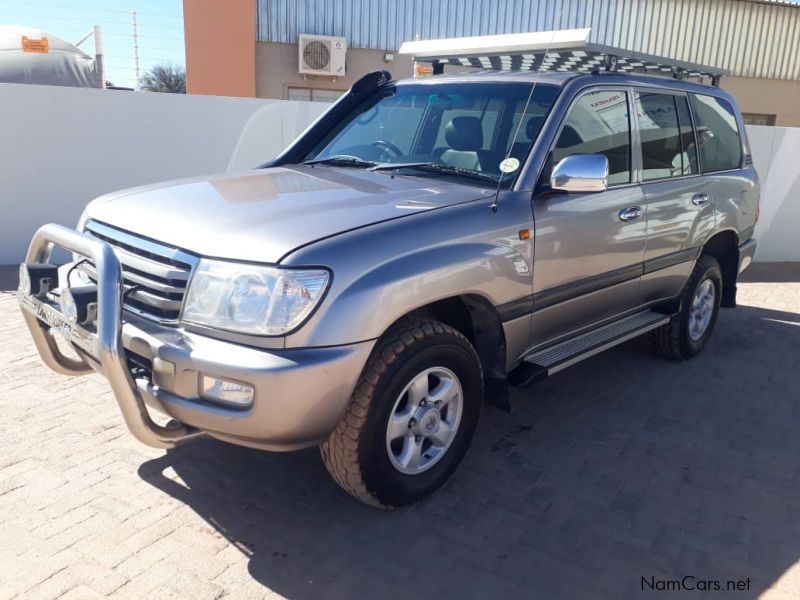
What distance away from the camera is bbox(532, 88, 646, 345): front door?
11.6 feet

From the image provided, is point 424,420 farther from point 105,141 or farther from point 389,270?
point 105,141

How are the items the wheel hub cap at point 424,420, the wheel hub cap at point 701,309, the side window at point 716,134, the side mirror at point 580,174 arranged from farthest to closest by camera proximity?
1. the wheel hub cap at point 701,309
2. the side window at point 716,134
3. the side mirror at point 580,174
4. the wheel hub cap at point 424,420

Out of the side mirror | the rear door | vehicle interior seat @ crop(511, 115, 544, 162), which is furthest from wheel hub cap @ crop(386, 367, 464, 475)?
the rear door

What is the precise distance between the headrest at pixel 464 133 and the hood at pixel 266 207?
0.35m

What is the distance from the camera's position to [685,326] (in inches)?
203

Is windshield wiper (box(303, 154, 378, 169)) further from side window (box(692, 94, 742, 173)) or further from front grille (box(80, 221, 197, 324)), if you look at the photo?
side window (box(692, 94, 742, 173))

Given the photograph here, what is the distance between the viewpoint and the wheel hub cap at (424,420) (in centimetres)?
300

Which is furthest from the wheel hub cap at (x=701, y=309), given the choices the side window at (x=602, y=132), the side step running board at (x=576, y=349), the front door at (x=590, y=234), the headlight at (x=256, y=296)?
the headlight at (x=256, y=296)

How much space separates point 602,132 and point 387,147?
1260mm

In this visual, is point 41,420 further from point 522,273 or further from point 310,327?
point 522,273

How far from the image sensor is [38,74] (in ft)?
42.7

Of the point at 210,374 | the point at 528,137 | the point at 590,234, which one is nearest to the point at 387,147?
the point at 528,137

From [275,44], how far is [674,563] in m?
14.7

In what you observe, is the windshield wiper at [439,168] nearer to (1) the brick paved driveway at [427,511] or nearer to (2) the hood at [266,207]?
(2) the hood at [266,207]
